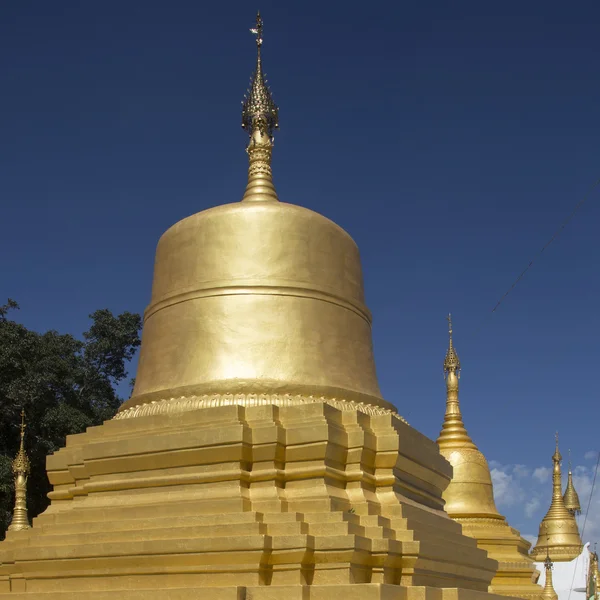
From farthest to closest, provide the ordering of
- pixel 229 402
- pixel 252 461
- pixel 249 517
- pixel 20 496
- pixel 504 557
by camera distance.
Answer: pixel 20 496 → pixel 504 557 → pixel 229 402 → pixel 252 461 → pixel 249 517

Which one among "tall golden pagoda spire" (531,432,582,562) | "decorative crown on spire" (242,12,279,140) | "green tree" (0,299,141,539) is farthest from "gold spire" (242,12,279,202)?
"tall golden pagoda spire" (531,432,582,562)

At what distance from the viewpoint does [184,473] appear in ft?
31.9

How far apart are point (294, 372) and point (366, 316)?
1.86 m

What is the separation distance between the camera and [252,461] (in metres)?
9.58

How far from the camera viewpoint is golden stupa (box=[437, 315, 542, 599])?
17.3m

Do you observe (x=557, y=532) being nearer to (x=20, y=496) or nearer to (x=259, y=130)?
(x=20, y=496)

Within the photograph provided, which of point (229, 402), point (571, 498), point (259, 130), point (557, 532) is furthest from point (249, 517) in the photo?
point (571, 498)

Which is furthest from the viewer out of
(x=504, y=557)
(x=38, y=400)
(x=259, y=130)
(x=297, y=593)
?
(x=38, y=400)

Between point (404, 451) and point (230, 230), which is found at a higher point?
point (230, 230)

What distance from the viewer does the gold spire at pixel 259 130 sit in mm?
12625

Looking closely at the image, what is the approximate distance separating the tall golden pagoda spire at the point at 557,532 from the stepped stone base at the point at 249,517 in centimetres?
2008

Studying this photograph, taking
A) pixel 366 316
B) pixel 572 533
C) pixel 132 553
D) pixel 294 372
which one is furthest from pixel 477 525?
pixel 572 533

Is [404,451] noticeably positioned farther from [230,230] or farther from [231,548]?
[230,230]

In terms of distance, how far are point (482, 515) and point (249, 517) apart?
973 centimetres
